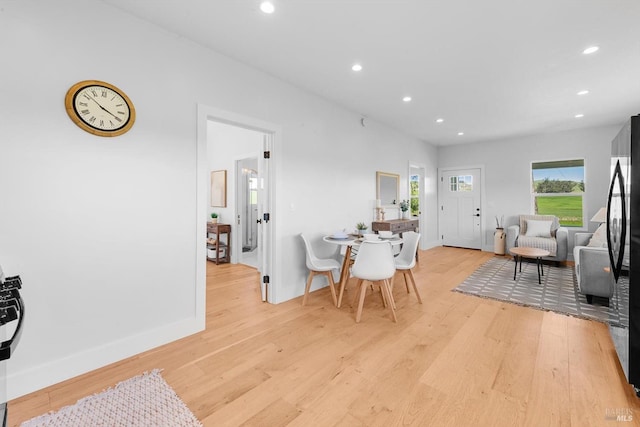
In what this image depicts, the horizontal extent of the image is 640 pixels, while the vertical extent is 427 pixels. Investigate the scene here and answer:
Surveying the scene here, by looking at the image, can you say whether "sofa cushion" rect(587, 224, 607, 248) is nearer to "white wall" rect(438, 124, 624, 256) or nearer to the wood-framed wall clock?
"white wall" rect(438, 124, 624, 256)

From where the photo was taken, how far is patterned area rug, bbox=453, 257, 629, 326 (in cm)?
299

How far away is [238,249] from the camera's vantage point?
5363 millimetres

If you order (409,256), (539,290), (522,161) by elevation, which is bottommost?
(539,290)

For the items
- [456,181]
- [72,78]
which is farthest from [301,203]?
[456,181]

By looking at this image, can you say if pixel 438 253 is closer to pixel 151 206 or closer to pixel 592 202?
pixel 592 202

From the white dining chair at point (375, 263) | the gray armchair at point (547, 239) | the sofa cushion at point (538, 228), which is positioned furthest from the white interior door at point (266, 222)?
the sofa cushion at point (538, 228)

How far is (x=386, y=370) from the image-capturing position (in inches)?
78.4

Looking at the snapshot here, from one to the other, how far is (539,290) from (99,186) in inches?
195

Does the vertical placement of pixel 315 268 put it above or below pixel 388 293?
above

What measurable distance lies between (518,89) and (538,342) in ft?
9.93

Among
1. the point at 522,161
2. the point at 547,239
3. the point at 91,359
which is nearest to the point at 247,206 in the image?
the point at 91,359

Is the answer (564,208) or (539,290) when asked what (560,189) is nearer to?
(564,208)

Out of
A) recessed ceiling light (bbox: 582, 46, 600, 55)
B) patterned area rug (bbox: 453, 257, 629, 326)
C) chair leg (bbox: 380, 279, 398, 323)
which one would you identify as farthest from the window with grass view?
chair leg (bbox: 380, 279, 398, 323)

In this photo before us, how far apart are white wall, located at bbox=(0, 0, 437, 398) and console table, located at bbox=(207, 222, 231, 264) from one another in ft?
9.06
